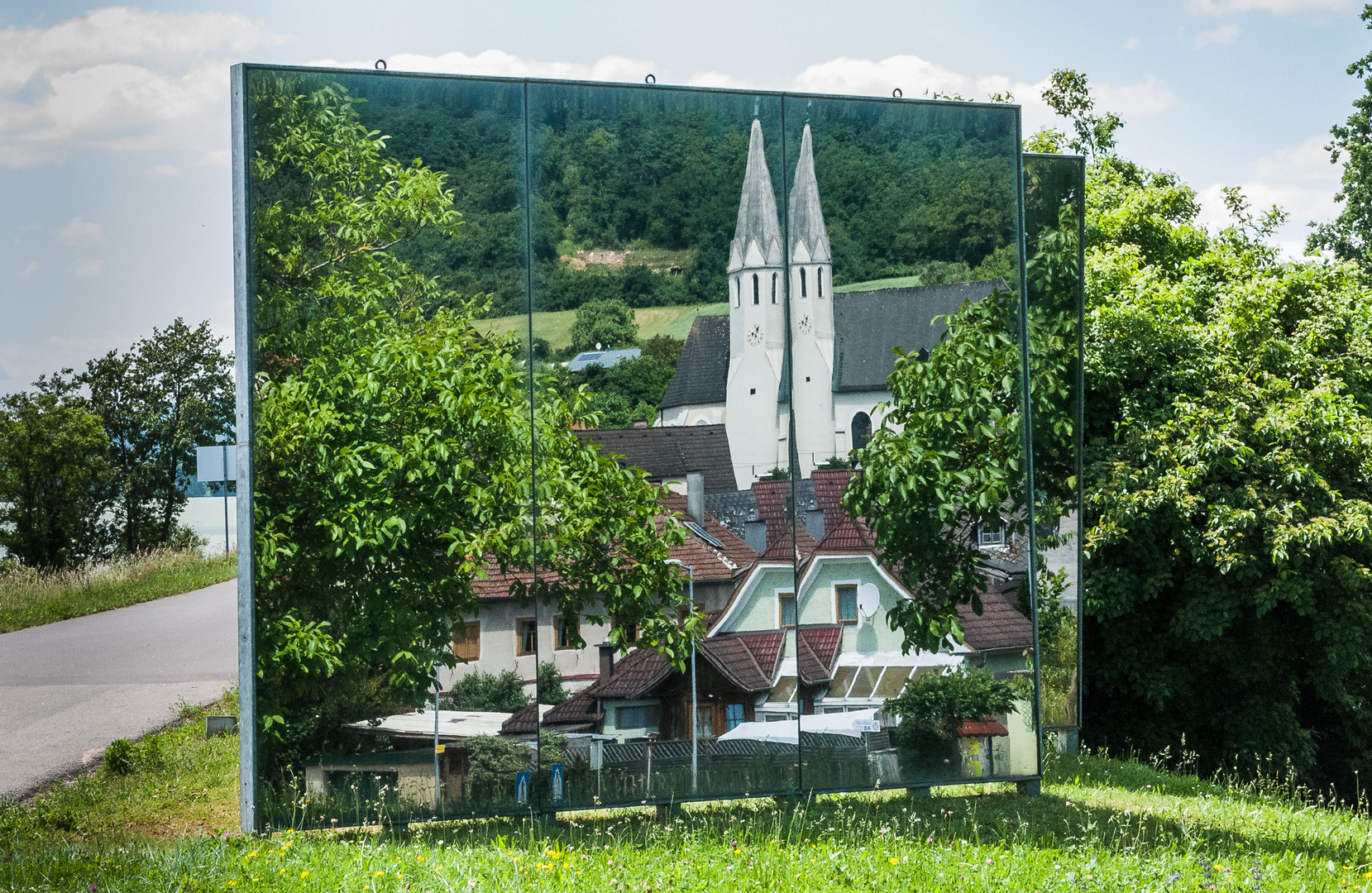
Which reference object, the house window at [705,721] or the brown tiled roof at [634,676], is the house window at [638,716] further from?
the house window at [705,721]

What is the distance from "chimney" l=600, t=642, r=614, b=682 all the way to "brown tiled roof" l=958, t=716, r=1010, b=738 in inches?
89.5

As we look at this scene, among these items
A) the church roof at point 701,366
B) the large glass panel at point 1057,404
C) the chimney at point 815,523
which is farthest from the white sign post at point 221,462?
the large glass panel at point 1057,404

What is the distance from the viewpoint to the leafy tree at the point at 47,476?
24.2 meters

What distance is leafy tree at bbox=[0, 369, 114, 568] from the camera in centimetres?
2419

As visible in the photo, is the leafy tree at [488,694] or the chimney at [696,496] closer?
the leafy tree at [488,694]

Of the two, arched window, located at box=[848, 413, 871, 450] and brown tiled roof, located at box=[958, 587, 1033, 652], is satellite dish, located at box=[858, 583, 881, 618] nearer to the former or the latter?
brown tiled roof, located at box=[958, 587, 1033, 652]

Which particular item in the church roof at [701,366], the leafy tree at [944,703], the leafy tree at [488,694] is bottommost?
the leafy tree at [944,703]

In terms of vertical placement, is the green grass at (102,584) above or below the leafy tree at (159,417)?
below

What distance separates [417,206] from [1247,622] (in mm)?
13829

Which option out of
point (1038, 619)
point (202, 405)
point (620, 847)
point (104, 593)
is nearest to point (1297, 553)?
point (1038, 619)

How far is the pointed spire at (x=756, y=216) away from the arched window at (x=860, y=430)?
107cm

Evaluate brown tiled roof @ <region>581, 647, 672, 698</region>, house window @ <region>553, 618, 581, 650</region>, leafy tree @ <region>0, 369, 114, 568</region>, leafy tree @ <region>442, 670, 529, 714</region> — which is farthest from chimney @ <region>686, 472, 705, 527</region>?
leafy tree @ <region>0, 369, 114, 568</region>

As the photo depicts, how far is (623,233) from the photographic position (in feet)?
21.1

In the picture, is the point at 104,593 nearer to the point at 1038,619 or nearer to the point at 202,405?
the point at 202,405
